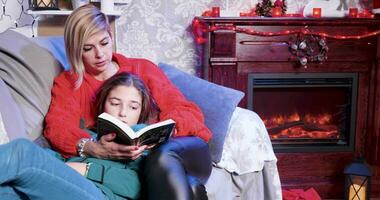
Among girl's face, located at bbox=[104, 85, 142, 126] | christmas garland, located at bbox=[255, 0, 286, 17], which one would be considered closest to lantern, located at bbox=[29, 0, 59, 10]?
girl's face, located at bbox=[104, 85, 142, 126]

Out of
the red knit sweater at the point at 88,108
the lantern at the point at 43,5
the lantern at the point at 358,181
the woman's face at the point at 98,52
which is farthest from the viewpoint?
→ the lantern at the point at 358,181

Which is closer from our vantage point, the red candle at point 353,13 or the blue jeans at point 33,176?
the blue jeans at point 33,176

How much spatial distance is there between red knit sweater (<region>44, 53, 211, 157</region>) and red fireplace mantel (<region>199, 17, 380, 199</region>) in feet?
2.25

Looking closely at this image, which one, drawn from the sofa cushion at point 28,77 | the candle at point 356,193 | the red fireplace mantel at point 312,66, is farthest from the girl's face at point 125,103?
the candle at point 356,193

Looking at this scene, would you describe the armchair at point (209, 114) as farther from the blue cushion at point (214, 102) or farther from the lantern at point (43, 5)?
the lantern at point (43, 5)

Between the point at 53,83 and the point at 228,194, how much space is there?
2.58 feet

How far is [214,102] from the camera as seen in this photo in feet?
5.84

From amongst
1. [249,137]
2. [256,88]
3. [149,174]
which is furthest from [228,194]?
[256,88]

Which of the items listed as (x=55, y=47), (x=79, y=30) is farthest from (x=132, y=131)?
(x=55, y=47)

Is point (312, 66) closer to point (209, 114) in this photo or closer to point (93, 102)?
point (209, 114)

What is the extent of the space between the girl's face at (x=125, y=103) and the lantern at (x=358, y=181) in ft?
4.09

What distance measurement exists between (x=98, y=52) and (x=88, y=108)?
0.69ft

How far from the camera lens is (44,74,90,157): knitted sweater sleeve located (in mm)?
1501

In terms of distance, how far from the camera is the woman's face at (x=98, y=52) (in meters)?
1.62
